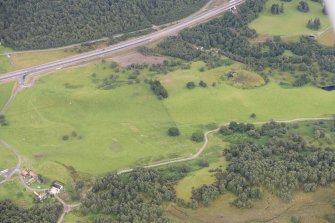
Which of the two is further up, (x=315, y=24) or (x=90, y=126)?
(x=315, y=24)

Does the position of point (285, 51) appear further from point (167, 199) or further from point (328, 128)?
point (167, 199)

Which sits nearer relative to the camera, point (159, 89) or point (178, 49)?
point (159, 89)

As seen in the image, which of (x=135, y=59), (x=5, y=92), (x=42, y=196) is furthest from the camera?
(x=135, y=59)

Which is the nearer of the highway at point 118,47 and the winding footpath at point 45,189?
the winding footpath at point 45,189

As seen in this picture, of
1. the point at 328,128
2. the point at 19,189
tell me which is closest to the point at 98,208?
the point at 19,189

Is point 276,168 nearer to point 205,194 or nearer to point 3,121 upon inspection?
point 205,194

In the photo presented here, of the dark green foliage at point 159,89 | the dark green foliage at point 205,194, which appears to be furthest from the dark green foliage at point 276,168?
the dark green foliage at point 159,89

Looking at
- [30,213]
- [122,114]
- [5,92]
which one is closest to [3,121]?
[5,92]

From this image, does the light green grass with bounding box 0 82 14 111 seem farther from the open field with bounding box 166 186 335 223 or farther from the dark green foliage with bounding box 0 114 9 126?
the open field with bounding box 166 186 335 223

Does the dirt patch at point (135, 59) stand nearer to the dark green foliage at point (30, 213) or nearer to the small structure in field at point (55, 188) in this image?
the small structure in field at point (55, 188)
